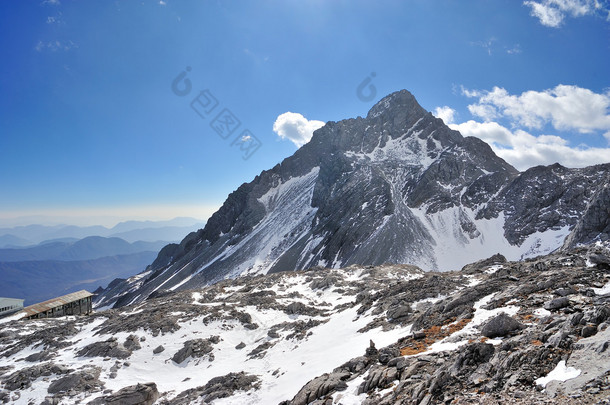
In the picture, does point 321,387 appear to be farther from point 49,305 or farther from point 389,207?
point 389,207

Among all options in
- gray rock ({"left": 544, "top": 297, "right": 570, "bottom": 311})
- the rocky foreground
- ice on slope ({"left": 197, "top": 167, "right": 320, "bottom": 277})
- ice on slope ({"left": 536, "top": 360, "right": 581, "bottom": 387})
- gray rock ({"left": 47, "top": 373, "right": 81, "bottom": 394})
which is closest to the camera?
ice on slope ({"left": 536, "top": 360, "right": 581, "bottom": 387})

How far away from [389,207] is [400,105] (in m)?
86.5

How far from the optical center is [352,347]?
1917cm

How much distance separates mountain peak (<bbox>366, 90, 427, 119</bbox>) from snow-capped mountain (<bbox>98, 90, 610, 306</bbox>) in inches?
26.8

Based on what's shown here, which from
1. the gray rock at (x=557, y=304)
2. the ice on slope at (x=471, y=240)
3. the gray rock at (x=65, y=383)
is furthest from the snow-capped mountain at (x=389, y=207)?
the gray rock at (x=65, y=383)

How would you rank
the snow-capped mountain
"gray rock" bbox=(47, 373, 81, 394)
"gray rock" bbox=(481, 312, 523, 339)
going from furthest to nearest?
the snow-capped mountain < "gray rock" bbox=(47, 373, 81, 394) < "gray rock" bbox=(481, 312, 523, 339)

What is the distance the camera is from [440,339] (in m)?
14.3

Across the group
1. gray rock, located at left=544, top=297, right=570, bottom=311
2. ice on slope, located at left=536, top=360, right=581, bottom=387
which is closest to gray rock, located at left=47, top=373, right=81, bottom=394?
ice on slope, located at left=536, top=360, right=581, bottom=387

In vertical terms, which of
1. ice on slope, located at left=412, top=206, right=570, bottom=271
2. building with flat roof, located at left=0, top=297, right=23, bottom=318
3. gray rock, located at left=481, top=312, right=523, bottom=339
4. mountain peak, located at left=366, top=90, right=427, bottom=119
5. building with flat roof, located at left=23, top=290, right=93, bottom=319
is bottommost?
ice on slope, located at left=412, top=206, right=570, bottom=271

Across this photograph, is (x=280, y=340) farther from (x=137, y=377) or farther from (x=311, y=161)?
(x=311, y=161)

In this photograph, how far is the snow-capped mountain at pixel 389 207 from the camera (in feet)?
307

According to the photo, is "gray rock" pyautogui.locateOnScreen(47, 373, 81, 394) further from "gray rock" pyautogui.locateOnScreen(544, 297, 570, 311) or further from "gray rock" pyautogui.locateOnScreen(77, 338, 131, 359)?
"gray rock" pyautogui.locateOnScreen(544, 297, 570, 311)

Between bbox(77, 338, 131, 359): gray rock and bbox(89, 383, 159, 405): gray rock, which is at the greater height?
bbox(77, 338, 131, 359): gray rock

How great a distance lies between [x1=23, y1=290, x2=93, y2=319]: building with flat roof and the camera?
50625mm
